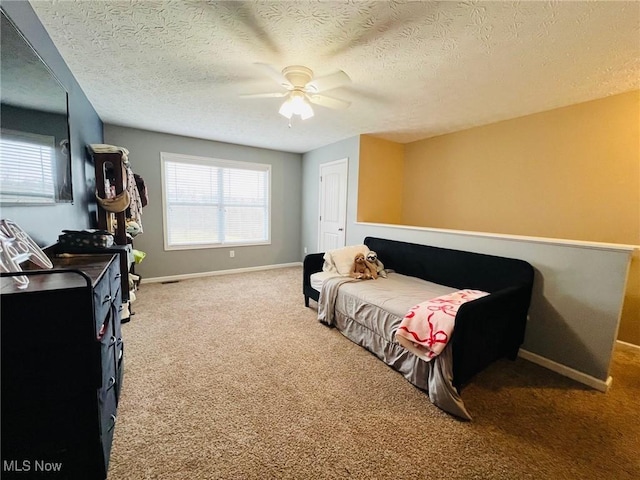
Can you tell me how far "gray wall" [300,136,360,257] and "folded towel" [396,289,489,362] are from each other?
2458 millimetres

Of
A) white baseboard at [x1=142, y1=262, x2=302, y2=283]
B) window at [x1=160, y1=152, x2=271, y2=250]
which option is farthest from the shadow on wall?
window at [x1=160, y1=152, x2=271, y2=250]

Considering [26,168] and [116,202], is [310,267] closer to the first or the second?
[116,202]

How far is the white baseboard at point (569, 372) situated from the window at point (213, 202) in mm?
4358

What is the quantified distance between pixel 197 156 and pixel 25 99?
3.23m

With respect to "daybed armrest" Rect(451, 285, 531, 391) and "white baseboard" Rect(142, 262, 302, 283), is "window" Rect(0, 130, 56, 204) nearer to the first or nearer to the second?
"daybed armrest" Rect(451, 285, 531, 391)

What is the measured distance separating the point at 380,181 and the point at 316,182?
1318 millimetres

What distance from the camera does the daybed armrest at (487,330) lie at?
1640mm

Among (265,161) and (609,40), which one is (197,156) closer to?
(265,161)

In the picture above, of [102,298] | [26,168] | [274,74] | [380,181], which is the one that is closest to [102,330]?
[102,298]

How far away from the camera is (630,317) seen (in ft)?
8.31

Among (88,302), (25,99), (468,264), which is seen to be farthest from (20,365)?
(468,264)

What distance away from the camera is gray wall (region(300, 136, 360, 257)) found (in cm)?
423

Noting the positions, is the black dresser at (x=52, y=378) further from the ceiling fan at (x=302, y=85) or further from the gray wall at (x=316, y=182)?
the gray wall at (x=316, y=182)

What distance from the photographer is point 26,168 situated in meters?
1.38
